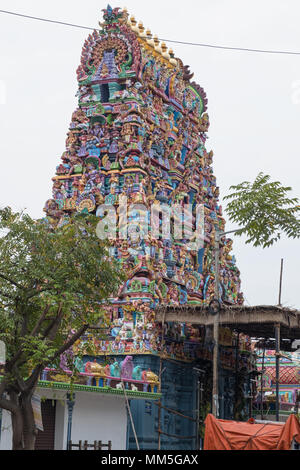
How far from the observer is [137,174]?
133 ft

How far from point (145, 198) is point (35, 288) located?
18327 millimetres

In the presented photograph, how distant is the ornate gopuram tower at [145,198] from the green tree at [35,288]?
43.2 feet

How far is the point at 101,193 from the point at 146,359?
8866 mm

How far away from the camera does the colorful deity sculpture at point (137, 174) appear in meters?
39.1

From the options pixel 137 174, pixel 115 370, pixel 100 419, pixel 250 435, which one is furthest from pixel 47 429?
pixel 137 174

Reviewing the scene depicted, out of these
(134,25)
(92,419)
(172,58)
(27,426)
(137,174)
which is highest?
(134,25)

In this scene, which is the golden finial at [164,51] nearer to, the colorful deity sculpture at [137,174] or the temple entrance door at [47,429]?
the colorful deity sculpture at [137,174]

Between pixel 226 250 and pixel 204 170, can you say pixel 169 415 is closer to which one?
pixel 226 250

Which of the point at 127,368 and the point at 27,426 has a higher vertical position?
the point at 127,368

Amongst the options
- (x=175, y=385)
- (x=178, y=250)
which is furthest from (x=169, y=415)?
(x=178, y=250)

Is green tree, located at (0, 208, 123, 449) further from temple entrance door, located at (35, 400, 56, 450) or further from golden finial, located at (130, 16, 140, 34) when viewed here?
golden finial, located at (130, 16, 140, 34)

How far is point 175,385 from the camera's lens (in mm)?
40125

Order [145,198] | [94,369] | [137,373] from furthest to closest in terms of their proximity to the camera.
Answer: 1. [145,198]
2. [137,373]
3. [94,369]

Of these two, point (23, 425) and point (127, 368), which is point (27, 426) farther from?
point (127, 368)
